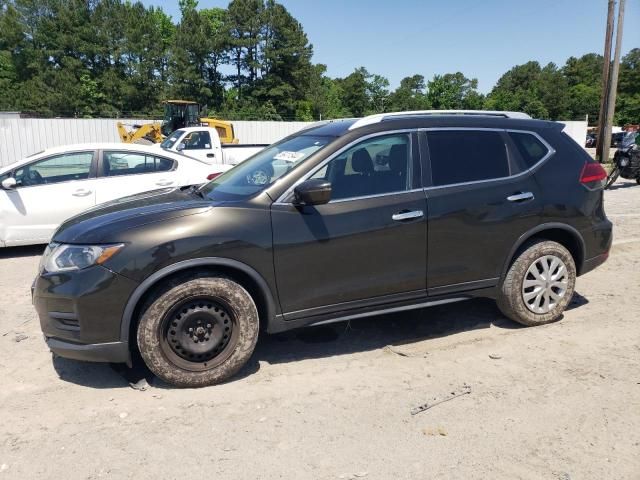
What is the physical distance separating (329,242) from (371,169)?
2.37 feet

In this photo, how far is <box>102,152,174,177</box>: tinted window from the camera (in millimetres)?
7824

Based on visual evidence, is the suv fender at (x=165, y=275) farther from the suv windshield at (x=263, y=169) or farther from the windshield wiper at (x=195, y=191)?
the windshield wiper at (x=195, y=191)

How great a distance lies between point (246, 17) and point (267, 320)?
62.1 metres

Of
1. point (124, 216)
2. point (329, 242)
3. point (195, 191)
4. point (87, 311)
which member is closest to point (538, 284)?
point (329, 242)

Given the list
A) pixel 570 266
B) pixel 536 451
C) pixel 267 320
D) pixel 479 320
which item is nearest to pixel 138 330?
pixel 267 320

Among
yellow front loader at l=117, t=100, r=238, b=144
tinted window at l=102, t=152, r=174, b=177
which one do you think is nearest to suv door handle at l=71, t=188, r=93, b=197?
tinted window at l=102, t=152, r=174, b=177

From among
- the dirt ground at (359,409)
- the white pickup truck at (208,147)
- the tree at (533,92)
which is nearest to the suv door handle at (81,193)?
the dirt ground at (359,409)

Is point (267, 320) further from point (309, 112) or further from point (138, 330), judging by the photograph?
point (309, 112)

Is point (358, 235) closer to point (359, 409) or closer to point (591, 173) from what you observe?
point (359, 409)

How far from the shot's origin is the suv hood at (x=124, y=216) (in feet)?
11.7

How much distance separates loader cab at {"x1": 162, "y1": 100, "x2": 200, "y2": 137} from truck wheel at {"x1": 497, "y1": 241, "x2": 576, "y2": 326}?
2358cm

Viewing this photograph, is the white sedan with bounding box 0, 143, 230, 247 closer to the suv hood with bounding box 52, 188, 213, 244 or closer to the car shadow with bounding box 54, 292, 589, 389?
the suv hood with bounding box 52, 188, 213, 244

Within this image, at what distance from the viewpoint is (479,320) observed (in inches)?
199

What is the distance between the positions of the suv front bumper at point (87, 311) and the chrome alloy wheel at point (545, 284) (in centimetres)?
322
